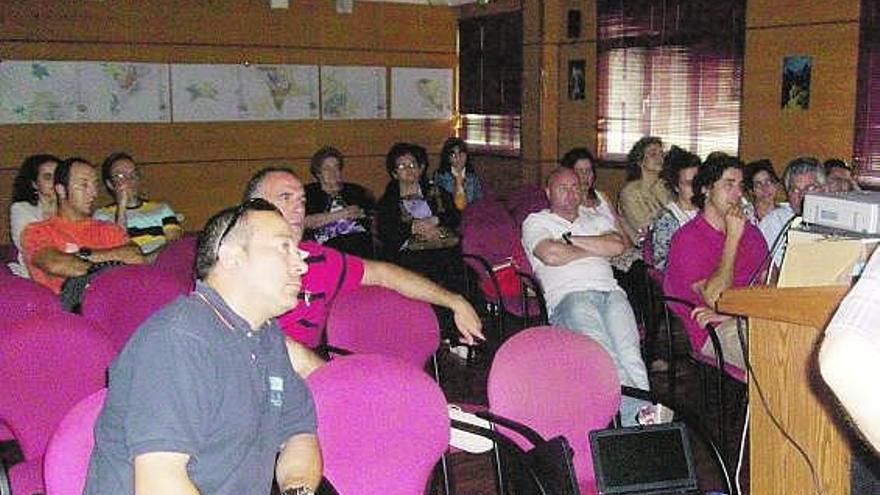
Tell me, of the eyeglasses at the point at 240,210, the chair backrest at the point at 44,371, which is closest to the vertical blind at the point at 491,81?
the chair backrest at the point at 44,371

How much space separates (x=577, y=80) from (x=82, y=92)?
4748 millimetres

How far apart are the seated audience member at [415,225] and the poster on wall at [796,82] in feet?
9.10

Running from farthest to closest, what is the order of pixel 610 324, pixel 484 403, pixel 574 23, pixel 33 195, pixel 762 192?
pixel 574 23, pixel 762 192, pixel 33 195, pixel 484 403, pixel 610 324

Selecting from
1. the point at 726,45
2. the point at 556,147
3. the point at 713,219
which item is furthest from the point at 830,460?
the point at 556,147

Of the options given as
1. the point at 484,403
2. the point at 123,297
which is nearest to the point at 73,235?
the point at 123,297

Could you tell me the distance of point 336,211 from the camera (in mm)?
6207

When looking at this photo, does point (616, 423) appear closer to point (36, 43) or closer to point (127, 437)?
point (127, 437)

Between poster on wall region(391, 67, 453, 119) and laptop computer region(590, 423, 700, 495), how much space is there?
25.5 feet

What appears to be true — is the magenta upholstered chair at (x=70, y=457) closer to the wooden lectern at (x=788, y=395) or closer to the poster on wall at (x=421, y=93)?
the wooden lectern at (x=788, y=395)

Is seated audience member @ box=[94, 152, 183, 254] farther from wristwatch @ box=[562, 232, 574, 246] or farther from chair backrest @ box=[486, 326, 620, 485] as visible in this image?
chair backrest @ box=[486, 326, 620, 485]

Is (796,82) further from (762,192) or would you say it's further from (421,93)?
(421,93)

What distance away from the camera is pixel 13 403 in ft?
9.82

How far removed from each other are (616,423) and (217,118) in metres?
6.61

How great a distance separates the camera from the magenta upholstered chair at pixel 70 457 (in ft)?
7.09
